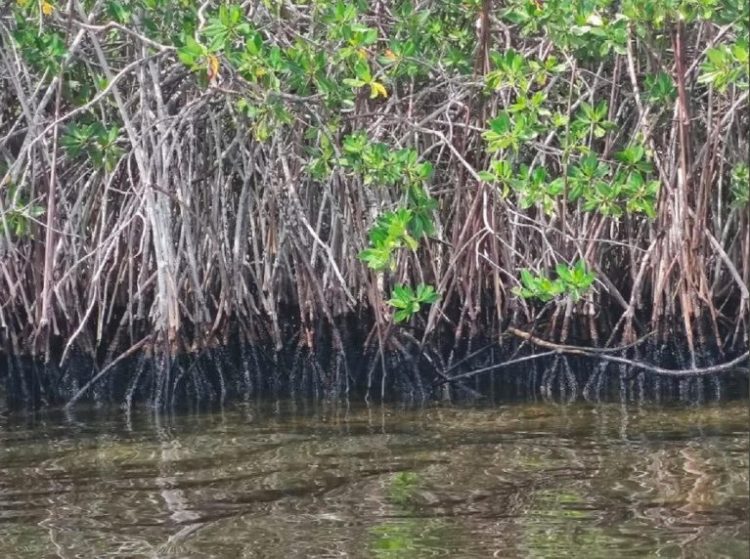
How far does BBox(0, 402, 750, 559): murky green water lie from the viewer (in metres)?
3.19

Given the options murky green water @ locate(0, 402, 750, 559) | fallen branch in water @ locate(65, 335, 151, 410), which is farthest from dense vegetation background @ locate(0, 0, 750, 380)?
murky green water @ locate(0, 402, 750, 559)

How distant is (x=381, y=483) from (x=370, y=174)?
115 centimetres

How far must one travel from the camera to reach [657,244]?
192 inches

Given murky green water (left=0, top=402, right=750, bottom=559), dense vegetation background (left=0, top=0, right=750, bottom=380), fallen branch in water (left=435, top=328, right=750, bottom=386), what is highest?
dense vegetation background (left=0, top=0, right=750, bottom=380)

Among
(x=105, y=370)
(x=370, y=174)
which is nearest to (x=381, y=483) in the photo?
(x=370, y=174)

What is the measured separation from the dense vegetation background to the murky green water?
42 cm

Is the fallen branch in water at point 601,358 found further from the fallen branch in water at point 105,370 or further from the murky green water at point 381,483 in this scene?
the fallen branch in water at point 105,370

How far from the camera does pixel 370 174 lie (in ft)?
14.7

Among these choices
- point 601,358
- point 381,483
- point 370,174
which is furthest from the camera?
point 601,358

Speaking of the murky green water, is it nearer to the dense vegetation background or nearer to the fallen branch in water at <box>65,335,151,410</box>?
the fallen branch in water at <box>65,335,151,410</box>

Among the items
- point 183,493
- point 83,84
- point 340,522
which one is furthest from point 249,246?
point 340,522

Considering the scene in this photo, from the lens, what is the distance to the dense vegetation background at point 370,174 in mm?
4414

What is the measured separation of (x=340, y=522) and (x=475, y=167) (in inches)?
83.7

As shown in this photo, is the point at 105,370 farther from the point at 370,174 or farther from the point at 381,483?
the point at 381,483
